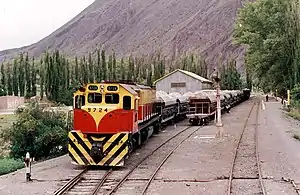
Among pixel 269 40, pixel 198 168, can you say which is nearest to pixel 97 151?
pixel 198 168

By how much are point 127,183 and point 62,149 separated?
408 inches

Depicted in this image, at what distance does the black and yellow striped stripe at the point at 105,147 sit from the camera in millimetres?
17375

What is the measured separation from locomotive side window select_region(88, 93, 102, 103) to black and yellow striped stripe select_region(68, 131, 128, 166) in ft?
4.25

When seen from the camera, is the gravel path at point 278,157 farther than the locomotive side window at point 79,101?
No

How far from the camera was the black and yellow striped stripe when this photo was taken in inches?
684

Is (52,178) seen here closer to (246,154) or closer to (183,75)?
(246,154)

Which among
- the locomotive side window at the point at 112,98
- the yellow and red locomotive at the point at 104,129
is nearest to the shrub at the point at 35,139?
the yellow and red locomotive at the point at 104,129

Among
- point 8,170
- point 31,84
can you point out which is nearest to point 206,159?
point 8,170

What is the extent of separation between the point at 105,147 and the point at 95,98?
6.01 feet

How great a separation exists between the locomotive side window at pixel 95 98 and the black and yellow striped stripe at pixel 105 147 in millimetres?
1294

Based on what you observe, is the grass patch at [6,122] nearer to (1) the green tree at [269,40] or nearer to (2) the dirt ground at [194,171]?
(2) the dirt ground at [194,171]

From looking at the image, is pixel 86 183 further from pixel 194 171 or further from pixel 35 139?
pixel 35 139

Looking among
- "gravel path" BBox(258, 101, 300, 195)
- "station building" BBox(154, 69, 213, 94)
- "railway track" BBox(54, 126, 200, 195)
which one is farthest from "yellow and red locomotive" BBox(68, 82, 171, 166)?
"station building" BBox(154, 69, 213, 94)

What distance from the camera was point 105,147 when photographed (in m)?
17.3
